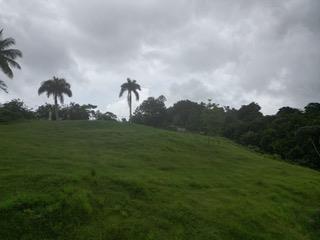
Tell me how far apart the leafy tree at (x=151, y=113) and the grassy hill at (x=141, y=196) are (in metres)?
55.4

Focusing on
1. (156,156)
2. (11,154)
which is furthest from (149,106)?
(11,154)

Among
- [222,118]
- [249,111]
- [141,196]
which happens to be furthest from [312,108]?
[141,196]

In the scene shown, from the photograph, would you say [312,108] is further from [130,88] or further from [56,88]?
[56,88]

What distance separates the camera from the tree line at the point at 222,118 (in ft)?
177

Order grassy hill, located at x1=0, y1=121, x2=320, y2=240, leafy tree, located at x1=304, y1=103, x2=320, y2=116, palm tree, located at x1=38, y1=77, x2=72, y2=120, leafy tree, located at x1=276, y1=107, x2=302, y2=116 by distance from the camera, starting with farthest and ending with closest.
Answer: leafy tree, located at x1=276, y1=107, x2=302, y2=116 → leafy tree, located at x1=304, y1=103, x2=320, y2=116 → palm tree, located at x1=38, y1=77, x2=72, y2=120 → grassy hill, located at x1=0, y1=121, x2=320, y2=240

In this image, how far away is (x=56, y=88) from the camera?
61.7m

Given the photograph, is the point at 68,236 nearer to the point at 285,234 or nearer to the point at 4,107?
the point at 285,234

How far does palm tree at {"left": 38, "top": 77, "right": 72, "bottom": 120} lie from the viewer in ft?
201

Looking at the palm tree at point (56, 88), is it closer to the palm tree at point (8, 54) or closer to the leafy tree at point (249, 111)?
the palm tree at point (8, 54)

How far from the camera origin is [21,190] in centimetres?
1814

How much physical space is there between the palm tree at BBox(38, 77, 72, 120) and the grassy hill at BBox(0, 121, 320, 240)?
26256 mm

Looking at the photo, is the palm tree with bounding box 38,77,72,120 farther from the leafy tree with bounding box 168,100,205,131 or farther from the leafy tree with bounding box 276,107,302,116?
the leafy tree with bounding box 276,107,302,116

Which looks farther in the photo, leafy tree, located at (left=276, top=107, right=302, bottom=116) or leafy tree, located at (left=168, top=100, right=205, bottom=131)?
leafy tree, located at (left=168, top=100, right=205, bottom=131)

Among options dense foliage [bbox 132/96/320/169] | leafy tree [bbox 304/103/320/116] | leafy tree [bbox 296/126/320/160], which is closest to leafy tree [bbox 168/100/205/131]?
dense foliage [bbox 132/96/320/169]
